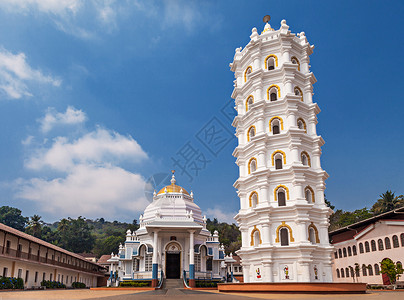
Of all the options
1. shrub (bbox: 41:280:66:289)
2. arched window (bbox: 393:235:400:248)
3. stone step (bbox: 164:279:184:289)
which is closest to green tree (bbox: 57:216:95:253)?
shrub (bbox: 41:280:66:289)

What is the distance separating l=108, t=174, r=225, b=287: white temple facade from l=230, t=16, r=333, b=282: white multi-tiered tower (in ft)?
30.6

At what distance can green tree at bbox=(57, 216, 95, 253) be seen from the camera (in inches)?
3282

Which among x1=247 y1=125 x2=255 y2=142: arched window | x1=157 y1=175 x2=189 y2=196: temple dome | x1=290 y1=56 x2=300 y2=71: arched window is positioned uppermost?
x1=290 y1=56 x2=300 y2=71: arched window

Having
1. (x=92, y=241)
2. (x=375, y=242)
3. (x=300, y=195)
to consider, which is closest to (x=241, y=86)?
(x=300, y=195)

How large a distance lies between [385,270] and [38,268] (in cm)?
3378

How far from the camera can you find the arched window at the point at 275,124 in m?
27.5

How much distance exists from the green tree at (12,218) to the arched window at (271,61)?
76.7 meters

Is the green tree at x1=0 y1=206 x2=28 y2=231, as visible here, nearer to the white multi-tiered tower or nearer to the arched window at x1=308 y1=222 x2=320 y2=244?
the white multi-tiered tower

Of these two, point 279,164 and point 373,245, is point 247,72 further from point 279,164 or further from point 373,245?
point 373,245

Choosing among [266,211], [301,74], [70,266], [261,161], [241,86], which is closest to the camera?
[266,211]

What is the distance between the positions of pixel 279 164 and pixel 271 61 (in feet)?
30.4

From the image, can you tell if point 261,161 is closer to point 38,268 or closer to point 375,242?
point 375,242

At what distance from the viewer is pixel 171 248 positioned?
1414 inches

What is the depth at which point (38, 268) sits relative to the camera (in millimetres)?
35625
